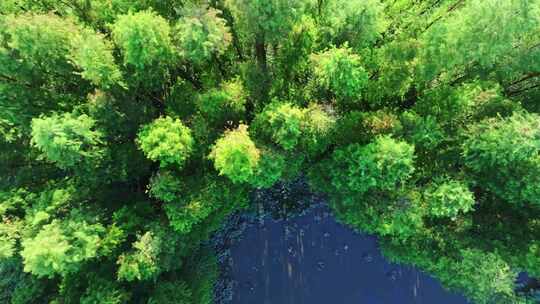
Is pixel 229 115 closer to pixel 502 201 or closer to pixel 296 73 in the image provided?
pixel 296 73

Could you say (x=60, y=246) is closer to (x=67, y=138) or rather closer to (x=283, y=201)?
(x=67, y=138)

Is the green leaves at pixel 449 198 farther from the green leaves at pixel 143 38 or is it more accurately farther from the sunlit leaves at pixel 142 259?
the green leaves at pixel 143 38

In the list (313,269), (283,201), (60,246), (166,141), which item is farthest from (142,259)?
(313,269)

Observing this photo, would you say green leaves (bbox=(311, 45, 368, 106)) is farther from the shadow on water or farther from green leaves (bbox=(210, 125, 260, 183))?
the shadow on water

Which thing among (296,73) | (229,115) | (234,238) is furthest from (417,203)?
(234,238)

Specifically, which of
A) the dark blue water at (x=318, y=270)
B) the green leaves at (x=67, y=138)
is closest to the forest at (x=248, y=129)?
the green leaves at (x=67, y=138)

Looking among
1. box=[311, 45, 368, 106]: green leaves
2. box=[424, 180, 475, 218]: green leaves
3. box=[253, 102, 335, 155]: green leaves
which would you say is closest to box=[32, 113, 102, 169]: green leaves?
box=[253, 102, 335, 155]: green leaves

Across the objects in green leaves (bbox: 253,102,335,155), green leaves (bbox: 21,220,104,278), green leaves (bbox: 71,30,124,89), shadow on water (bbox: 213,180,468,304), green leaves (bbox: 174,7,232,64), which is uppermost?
green leaves (bbox: 174,7,232,64)
